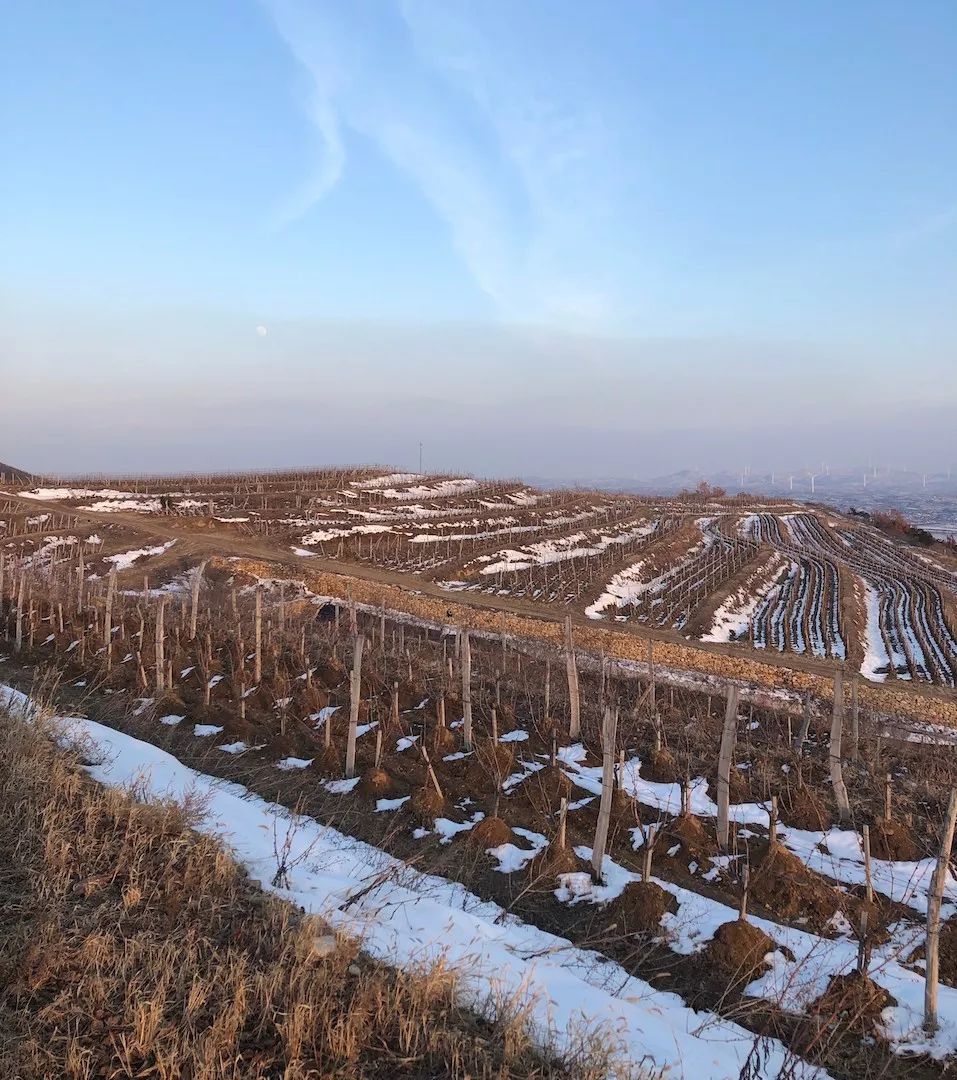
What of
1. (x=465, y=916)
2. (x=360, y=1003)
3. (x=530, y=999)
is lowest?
(x=465, y=916)

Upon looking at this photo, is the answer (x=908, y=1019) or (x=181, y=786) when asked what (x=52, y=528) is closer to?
(x=181, y=786)

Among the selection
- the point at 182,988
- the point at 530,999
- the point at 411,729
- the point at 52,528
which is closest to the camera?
the point at 182,988

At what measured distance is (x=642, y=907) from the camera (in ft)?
21.8

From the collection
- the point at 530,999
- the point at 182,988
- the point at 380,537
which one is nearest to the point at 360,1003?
the point at 182,988

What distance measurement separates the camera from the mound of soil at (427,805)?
852cm

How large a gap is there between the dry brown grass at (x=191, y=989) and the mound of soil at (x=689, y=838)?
4.75 meters

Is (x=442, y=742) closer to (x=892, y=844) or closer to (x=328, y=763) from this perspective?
(x=328, y=763)

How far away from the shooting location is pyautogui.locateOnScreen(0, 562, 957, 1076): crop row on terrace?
590 cm

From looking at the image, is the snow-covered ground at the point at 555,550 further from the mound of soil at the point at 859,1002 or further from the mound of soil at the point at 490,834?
the mound of soil at the point at 859,1002

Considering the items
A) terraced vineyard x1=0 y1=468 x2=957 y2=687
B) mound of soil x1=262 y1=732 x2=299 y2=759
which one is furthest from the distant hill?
mound of soil x1=262 y1=732 x2=299 y2=759

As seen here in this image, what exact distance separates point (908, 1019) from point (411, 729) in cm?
782

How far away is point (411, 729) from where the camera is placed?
38.4 ft

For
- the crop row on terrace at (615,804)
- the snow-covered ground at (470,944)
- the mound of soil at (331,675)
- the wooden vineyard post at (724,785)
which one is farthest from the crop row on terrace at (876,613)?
the snow-covered ground at (470,944)

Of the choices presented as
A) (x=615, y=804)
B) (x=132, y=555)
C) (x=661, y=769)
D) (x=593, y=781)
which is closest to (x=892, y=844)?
(x=661, y=769)
